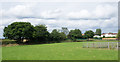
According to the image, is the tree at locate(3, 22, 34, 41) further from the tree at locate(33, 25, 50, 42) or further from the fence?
the fence

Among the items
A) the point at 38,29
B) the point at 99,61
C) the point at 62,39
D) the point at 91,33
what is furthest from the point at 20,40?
the point at 91,33

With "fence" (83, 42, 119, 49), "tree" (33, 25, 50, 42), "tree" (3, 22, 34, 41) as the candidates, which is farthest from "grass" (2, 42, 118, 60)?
"tree" (33, 25, 50, 42)

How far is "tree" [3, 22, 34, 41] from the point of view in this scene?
1522 inches

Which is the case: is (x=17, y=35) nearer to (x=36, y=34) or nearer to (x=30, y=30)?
(x=30, y=30)

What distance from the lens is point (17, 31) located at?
38.6 m

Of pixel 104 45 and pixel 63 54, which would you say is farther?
pixel 104 45

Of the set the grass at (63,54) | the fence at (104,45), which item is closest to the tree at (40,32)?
the fence at (104,45)

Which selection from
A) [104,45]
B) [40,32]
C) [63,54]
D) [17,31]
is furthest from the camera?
[40,32]

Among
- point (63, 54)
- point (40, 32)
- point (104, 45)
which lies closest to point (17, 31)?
point (40, 32)

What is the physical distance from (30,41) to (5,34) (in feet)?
32.9

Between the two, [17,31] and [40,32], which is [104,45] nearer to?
[17,31]

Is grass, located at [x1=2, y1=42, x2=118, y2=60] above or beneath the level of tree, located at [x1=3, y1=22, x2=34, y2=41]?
beneath

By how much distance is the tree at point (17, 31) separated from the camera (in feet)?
127

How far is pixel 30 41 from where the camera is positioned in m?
47.1
